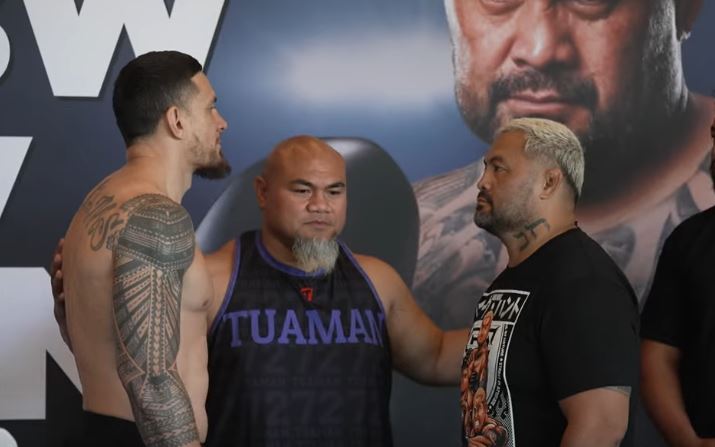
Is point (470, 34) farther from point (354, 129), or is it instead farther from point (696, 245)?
point (696, 245)

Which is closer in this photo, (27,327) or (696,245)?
(696,245)

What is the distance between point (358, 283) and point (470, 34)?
2.93 ft

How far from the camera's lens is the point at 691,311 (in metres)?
2.39

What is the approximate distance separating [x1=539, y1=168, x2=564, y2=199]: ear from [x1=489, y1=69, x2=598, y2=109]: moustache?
3.25 feet

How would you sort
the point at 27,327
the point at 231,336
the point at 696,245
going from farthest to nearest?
the point at 27,327 < the point at 231,336 < the point at 696,245

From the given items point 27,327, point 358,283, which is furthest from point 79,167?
point 358,283

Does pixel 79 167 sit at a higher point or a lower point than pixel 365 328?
higher

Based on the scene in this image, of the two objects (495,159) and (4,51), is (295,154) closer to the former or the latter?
(495,159)

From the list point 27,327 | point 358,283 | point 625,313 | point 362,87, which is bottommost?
point 27,327

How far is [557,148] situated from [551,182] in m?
0.07

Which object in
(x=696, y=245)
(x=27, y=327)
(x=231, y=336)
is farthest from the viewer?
(x=27, y=327)

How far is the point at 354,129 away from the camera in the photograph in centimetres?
321

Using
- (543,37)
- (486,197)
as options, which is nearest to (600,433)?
(486,197)

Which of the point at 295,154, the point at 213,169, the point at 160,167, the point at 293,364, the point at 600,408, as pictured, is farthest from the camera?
the point at 295,154
